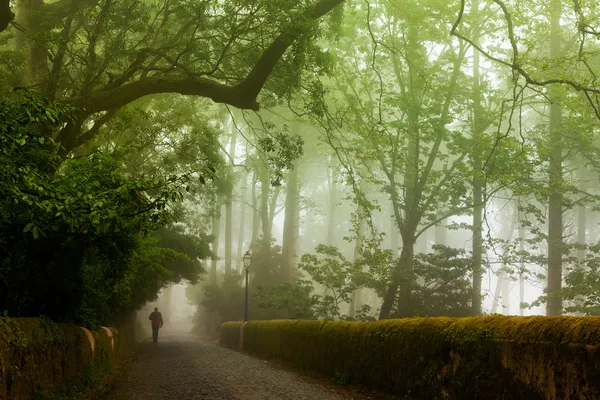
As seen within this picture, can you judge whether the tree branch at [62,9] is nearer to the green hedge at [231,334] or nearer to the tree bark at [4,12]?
the tree bark at [4,12]

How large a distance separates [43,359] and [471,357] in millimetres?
5017

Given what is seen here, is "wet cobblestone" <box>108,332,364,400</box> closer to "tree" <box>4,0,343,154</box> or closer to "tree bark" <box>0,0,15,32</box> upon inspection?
"tree" <box>4,0,343,154</box>

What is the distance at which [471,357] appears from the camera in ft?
20.6

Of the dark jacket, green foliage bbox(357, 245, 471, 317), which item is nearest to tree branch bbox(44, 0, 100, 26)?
green foliage bbox(357, 245, 471, 317)

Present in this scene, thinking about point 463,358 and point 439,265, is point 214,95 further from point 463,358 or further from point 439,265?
point 439,265

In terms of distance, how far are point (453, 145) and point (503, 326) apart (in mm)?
18545

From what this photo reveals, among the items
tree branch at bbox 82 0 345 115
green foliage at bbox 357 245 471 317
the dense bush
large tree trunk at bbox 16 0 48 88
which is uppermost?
large tree trunk at bbox 16 0 48 88

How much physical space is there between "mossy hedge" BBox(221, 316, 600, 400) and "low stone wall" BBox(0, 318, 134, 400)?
177 inches

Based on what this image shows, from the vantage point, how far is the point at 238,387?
8.92 meters

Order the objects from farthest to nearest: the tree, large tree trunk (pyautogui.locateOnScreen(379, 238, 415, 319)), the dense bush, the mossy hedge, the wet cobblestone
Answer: large tree trunk (pyautogui.locateOnScreen(379, 238, 415, 319)), the tree, the wet cobblestone, the dense bush, the mossy hedge

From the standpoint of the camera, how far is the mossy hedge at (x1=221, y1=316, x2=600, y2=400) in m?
4.80

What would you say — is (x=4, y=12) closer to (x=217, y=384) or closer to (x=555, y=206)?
(x=217, y=384)

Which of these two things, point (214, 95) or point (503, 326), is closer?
point (503, 326)

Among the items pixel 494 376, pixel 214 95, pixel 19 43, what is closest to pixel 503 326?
pixel 494 376
